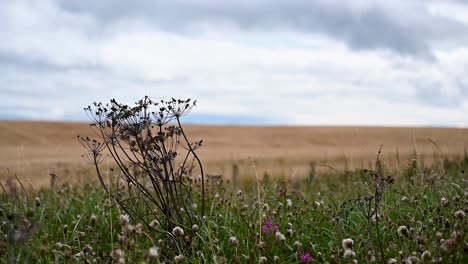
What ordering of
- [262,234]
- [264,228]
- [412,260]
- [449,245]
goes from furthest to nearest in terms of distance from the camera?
[262,234] < [264,228] < [412,260] < [449,245]

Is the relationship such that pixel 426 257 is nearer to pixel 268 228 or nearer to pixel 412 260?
pixel 412 260

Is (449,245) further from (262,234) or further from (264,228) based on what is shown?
(262,234)

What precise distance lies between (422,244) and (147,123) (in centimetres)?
216

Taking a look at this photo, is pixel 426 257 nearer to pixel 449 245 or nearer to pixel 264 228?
pixel 449 245

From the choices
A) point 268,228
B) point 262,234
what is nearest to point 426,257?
point 268,228

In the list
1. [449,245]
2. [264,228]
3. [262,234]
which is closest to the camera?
[449,245]

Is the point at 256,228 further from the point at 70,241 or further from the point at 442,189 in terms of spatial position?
the point at 442,189

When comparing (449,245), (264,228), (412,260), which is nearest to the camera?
(449,245)

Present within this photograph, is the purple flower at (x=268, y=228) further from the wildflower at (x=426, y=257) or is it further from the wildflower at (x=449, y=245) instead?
the wildflower at (x=449, y=245)

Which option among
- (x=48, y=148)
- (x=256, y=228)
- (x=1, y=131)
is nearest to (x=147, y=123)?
(x=256, y=228)

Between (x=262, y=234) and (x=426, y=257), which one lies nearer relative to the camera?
(x=426, y=257)

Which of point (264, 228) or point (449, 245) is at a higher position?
point (449, 245)

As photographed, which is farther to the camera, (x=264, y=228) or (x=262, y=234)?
(x=262, y=234)

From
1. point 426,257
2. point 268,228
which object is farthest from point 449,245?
point 268,228
